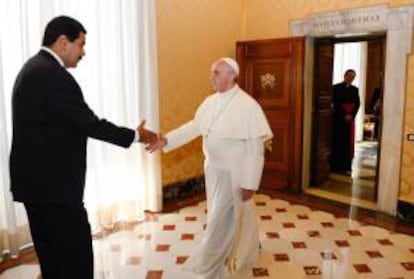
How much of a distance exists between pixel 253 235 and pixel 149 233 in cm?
126

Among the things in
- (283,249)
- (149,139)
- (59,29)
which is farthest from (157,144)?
(283,249)

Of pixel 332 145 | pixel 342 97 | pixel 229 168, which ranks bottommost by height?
pixel 332 145

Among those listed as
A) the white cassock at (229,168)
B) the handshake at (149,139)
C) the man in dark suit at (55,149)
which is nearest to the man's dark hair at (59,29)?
the man in dark suit at (55,149)

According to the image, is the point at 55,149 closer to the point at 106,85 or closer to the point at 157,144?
the point at 157,144

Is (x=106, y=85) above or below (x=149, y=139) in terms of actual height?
above

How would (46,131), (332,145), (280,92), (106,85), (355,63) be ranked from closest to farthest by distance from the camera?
(46,131) → (106,85) → (280,92) → (332,145) → (355,63)

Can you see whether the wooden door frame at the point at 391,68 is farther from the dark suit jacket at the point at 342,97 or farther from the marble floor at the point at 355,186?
the dark suit jacket at the point at 342,97

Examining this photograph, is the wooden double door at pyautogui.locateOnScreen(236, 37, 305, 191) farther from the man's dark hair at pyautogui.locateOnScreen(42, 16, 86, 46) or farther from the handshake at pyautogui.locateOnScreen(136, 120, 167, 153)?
the man's dark hair at pyautogui.locateOnScreen(42, 16, 86, 46)

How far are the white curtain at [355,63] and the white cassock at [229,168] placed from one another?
6.35 meters

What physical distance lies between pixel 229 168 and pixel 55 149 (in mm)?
1261

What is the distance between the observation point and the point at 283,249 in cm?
360

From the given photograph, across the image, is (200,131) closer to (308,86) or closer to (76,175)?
(76,175)

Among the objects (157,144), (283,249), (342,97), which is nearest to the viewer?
(157,144)

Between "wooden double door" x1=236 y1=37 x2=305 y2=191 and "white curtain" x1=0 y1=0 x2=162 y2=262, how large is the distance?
5.33 feet
